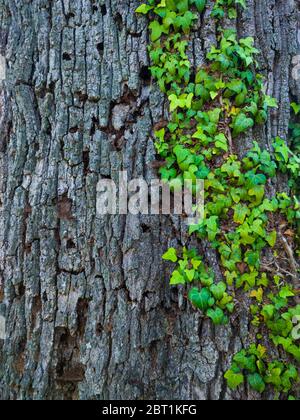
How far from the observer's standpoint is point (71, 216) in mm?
2420

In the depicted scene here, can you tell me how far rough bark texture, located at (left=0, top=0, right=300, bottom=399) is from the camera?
2316 mm

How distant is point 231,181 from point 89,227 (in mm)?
846

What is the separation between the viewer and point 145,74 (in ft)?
8.15

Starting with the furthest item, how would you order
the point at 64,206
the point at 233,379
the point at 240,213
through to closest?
1. the point at 64,206
2. the point at 240,213
3. the point at 233,379

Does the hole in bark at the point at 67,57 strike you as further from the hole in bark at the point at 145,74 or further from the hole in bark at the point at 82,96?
the hole in bark at the point at 145,74

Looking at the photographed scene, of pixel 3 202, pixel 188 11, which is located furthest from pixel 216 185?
pixel 3 202

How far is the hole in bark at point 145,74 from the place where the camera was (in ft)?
8.14

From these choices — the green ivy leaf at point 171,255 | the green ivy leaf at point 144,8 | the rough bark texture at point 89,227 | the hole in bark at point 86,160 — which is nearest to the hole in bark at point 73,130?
the rough bark texture at point 89,227

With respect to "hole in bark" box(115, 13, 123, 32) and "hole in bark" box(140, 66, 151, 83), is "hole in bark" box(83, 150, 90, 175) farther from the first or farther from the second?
"hole in bark" box(115, 13, 123, 32)

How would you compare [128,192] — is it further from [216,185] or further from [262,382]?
[262,382]

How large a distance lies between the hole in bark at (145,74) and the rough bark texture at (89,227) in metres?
0.02

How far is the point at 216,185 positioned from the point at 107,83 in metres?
0.88

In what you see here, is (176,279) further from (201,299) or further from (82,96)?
(82,96)

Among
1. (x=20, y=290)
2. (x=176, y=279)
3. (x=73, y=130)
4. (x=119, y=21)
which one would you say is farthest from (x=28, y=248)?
(x=119, y=21)
